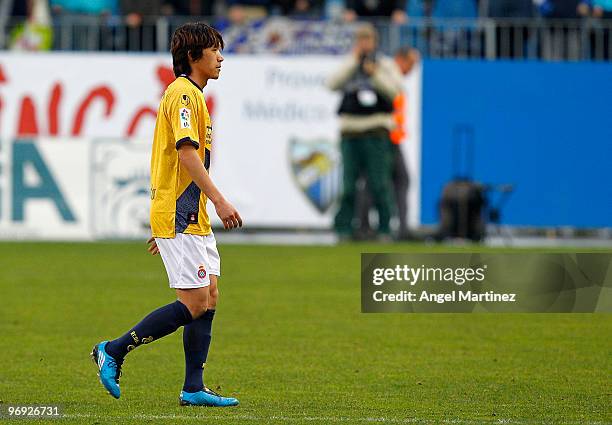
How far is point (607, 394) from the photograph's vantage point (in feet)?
27.2

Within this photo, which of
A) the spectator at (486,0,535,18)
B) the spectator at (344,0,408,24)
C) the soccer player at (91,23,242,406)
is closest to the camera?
the soccer player at (91,23,242,406)

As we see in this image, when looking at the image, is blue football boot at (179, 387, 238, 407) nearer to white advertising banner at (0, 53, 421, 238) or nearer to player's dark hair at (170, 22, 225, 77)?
player's dark hair at (170, 22, 225, 77)

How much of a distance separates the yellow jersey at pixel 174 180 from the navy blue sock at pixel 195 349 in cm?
50

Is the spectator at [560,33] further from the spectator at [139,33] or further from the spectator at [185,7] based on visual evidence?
the spectator at [139,33]

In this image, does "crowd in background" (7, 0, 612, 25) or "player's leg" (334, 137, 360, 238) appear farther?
"crowd in background" (7, 0, 612, 25)

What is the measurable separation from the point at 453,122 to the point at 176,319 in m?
14.5

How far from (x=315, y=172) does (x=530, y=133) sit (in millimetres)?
3217

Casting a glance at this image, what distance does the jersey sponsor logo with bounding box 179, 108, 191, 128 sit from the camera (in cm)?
735

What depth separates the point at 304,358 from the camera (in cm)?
987

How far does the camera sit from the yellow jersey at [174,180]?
7.46 metres

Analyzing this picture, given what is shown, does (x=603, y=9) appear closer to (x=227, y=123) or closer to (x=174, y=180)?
(x=227, y=123)

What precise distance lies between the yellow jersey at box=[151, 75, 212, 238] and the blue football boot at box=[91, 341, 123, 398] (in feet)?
2.21

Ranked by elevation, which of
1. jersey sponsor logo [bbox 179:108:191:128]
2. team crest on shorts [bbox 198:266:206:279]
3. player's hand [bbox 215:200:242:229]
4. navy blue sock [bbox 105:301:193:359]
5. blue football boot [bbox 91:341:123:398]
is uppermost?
jersey sponsor logo [bbox 179:108:191:128]

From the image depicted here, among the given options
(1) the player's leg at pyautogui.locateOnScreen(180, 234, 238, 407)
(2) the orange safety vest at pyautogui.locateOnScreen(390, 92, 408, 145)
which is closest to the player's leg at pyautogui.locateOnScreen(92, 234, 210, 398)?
(1) the player's leg at pyautogui.locateOnScreen(180, 234, 238, 407)
